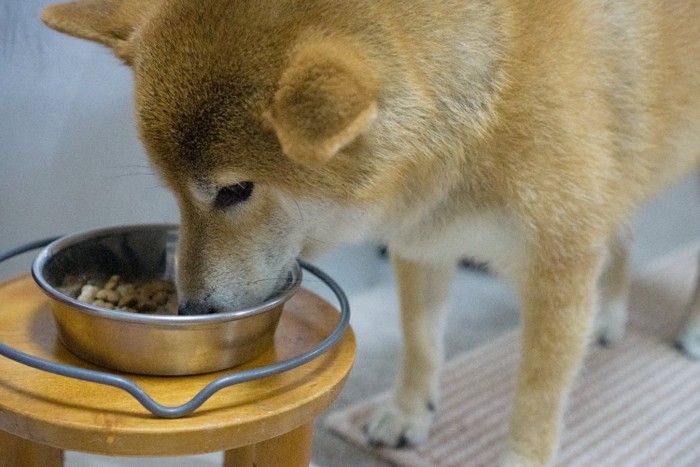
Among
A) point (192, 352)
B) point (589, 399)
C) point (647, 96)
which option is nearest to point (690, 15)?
point (647, 96)

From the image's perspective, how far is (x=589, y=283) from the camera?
1.11 m

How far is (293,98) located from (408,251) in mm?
497

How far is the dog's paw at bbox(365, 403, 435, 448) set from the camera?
4.58 ft

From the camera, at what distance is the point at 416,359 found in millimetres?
1416

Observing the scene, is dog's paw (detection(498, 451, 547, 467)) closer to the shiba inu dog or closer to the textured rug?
the shiba inu dog

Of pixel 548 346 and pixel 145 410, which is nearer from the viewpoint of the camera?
pixel 145 410

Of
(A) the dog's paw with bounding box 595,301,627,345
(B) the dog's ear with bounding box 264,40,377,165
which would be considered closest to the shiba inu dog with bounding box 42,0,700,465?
(B) the dog's ear with bounding box 264,40,377,165

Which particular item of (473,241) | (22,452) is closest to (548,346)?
(473,241)

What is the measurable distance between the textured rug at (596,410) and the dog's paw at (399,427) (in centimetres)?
2

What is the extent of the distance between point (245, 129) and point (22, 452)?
48 cm

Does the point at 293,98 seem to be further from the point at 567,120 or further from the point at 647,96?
the point at 647,96

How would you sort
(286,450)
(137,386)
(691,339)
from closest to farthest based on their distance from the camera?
1. (137,386)
2. (286,450)
3. (691,339)

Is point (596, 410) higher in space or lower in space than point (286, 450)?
lower

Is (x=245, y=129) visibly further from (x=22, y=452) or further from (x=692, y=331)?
(x=692, y=331)
